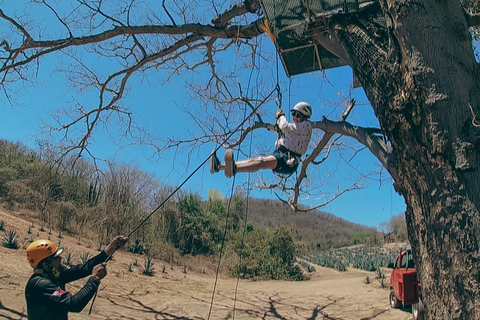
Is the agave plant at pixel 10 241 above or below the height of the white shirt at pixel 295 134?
below

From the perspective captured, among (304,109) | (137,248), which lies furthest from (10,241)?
(304,109)

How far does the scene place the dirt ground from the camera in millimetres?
7973

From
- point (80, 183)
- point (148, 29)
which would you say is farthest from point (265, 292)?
point (80, 183)

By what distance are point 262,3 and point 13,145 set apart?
2308 centimetres

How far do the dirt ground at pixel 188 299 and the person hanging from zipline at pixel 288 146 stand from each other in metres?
2.88

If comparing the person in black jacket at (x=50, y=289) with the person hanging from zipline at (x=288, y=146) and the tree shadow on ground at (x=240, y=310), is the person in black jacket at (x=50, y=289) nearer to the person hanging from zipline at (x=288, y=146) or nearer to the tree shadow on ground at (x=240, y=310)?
the person hanging from zipline at (x=288, y=146)

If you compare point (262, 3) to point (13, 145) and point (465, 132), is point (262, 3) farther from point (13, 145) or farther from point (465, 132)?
point (13, 145)

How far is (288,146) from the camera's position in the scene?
5.00 metres

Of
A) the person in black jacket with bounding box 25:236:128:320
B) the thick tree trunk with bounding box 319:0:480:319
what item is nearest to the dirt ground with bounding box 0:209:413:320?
the person in black jacket with bounding box 25:236:128:320

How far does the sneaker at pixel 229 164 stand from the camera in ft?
14.1

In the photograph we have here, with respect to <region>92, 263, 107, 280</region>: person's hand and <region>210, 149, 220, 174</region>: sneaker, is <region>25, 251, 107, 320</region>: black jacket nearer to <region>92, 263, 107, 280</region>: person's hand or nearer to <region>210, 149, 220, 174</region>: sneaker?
<region>92, 263, 107, 280</region>: person's hand

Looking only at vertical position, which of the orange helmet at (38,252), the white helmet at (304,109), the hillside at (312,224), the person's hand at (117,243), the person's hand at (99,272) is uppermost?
the hillside at (312,224)

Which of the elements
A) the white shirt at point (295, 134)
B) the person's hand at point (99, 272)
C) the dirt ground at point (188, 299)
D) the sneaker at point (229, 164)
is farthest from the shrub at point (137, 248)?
the person's hand at point (99, 272)

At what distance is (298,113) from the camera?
5.09 metres
